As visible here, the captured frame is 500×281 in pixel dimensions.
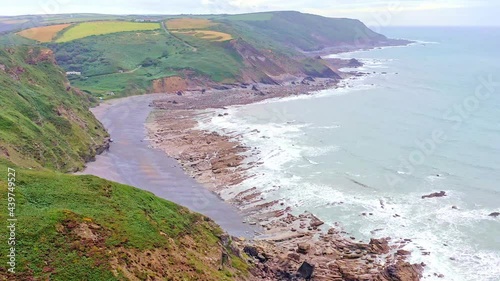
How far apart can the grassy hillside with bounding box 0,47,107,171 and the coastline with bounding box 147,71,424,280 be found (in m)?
13.2

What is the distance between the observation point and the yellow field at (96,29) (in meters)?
174

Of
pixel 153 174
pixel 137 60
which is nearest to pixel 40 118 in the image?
pixel 153 174

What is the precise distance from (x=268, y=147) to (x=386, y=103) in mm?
50979

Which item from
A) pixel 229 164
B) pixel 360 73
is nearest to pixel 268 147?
pixel 229 164

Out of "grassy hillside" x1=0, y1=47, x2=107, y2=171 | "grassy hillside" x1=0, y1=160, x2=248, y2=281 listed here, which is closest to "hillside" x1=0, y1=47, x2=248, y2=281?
"grassy hillside" x1=0, y1=160, x2=248, y2=281

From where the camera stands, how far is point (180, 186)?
5669cm

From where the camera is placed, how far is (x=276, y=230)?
1817 inches

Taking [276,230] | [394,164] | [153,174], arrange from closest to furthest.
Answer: [276,230]
[153,174]
[394,164]

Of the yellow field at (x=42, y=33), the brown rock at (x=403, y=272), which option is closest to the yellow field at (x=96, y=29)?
the yellow field at (x=42, y=33)

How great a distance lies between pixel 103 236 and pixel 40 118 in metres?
37.3

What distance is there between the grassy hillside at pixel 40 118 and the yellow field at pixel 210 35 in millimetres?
90206

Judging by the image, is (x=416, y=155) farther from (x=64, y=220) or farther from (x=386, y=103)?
(x=64, y=220)

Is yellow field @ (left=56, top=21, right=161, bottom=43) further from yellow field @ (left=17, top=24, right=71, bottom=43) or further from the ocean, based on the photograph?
the ocean

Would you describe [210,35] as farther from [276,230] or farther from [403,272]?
[403,272]
